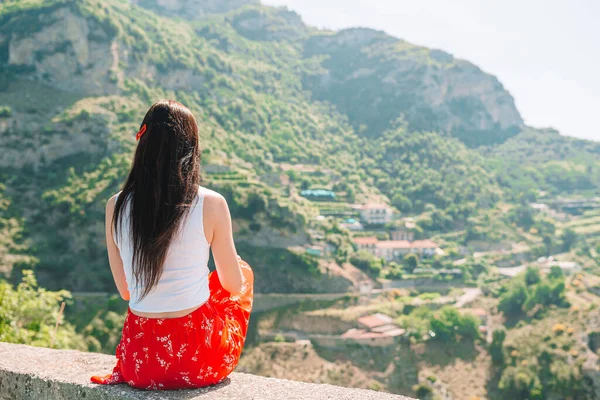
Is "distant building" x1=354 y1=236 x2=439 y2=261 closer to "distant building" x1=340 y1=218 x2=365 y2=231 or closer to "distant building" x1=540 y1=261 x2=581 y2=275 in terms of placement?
"distant building" x1=340 y1=218 x2=365 y2=231

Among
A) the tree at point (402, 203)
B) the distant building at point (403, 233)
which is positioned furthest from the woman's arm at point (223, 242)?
the tree at point (402, 203)

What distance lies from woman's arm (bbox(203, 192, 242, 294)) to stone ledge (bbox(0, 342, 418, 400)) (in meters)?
0.52

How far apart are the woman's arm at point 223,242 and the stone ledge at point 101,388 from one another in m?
0.52

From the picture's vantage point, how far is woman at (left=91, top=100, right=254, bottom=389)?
2.49 metres

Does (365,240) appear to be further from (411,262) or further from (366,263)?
(366,263)

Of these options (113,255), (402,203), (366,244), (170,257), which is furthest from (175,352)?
(402,203)

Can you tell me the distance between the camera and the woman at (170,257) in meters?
2.49

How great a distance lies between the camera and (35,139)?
38656 mm

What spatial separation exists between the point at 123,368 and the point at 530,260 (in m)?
56.1

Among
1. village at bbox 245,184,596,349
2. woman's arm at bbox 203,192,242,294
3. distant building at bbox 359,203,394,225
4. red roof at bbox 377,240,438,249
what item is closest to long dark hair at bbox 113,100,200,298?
woman's arm at bbox 203,192,242,294

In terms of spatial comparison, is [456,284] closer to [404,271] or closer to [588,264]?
[404,271]

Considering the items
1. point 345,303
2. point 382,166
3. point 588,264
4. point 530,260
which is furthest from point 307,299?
point 382,166

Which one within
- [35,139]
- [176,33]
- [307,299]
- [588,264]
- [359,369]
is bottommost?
[359,369]

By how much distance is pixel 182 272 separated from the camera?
257cm
